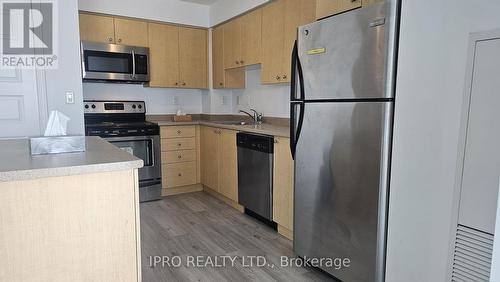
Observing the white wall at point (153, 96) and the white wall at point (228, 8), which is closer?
the white wall at point (228, 8)

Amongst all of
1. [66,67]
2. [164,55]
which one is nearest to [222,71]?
[164,55]

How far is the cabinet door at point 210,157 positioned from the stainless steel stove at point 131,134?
1.83 ft

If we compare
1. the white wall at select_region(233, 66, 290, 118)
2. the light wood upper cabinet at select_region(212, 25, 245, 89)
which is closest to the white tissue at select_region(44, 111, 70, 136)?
the white wall at select_region(233, 66, 290, 118)

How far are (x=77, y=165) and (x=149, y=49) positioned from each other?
120 inches

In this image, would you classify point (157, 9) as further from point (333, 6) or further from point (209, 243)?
point (209, 243)

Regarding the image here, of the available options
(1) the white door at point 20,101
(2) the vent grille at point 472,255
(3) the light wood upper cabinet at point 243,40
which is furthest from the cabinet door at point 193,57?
(2) the vent grille at point 472,255

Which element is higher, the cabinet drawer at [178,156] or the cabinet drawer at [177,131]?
the cabinet drawer at [177,131]

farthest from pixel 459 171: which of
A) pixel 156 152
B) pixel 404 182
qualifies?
pixel 156 152

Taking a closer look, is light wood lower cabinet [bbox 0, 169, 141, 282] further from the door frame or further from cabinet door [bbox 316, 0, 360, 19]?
cabinet door [bbox 316, 0, 360, 19]

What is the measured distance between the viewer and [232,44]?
3703 millimetres

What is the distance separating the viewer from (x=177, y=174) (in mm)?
3840

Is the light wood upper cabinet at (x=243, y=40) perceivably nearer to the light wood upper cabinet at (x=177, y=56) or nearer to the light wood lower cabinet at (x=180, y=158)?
the light wood upper cabinet at (x=177, y=56)

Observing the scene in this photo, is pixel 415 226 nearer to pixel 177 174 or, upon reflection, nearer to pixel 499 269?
pixel 499 269

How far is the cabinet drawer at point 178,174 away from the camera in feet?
12.4
